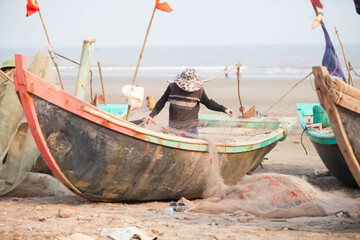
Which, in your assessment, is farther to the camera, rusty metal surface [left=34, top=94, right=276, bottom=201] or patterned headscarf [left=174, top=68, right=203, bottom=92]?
patterned headscarf [left=174, top=68, right=203, bottom=92]

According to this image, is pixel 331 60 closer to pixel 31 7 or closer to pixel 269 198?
pixel 269 198

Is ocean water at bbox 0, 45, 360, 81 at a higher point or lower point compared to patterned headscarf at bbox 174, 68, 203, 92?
lower

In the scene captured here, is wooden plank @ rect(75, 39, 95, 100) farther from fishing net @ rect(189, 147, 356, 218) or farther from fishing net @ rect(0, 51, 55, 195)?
fishing net @ rect(189, 147, 356, 218)

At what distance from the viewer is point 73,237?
159 inches

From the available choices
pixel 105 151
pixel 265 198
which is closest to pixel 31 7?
pixel 105 151

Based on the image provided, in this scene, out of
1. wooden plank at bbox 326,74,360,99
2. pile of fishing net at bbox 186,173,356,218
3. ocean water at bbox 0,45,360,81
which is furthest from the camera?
ocean water at bbox 0,45,360,81

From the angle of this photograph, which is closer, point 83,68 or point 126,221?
point 126,221

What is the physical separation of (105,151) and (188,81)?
5.68 ft

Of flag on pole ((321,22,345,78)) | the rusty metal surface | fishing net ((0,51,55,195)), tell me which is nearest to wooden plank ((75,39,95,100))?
fishing net ((0,51,55,195))

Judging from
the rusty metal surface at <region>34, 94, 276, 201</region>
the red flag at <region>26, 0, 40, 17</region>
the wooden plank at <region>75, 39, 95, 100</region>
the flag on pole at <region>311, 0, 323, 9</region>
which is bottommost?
the rusty metal surface at <region>34, 94, 276, 201</region>

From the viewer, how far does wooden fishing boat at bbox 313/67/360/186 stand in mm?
4133

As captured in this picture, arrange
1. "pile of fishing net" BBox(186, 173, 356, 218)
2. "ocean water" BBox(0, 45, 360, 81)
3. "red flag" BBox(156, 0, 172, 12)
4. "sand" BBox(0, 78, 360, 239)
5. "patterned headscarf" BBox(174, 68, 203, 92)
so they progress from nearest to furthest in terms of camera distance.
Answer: "sand" BBox(0, 78, 360, 239) < "pile of fishing net" BBox(186, 173, 356, 218) < "red flag" BBox(156, 0, 172, 12) < "patterned headscarf" BBox(174, 68, 203, 92) < "ocean water" BBox(0, 45, 360, 81)

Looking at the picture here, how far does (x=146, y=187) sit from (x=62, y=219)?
4.06 ft

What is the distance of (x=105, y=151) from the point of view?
5.18 meters
